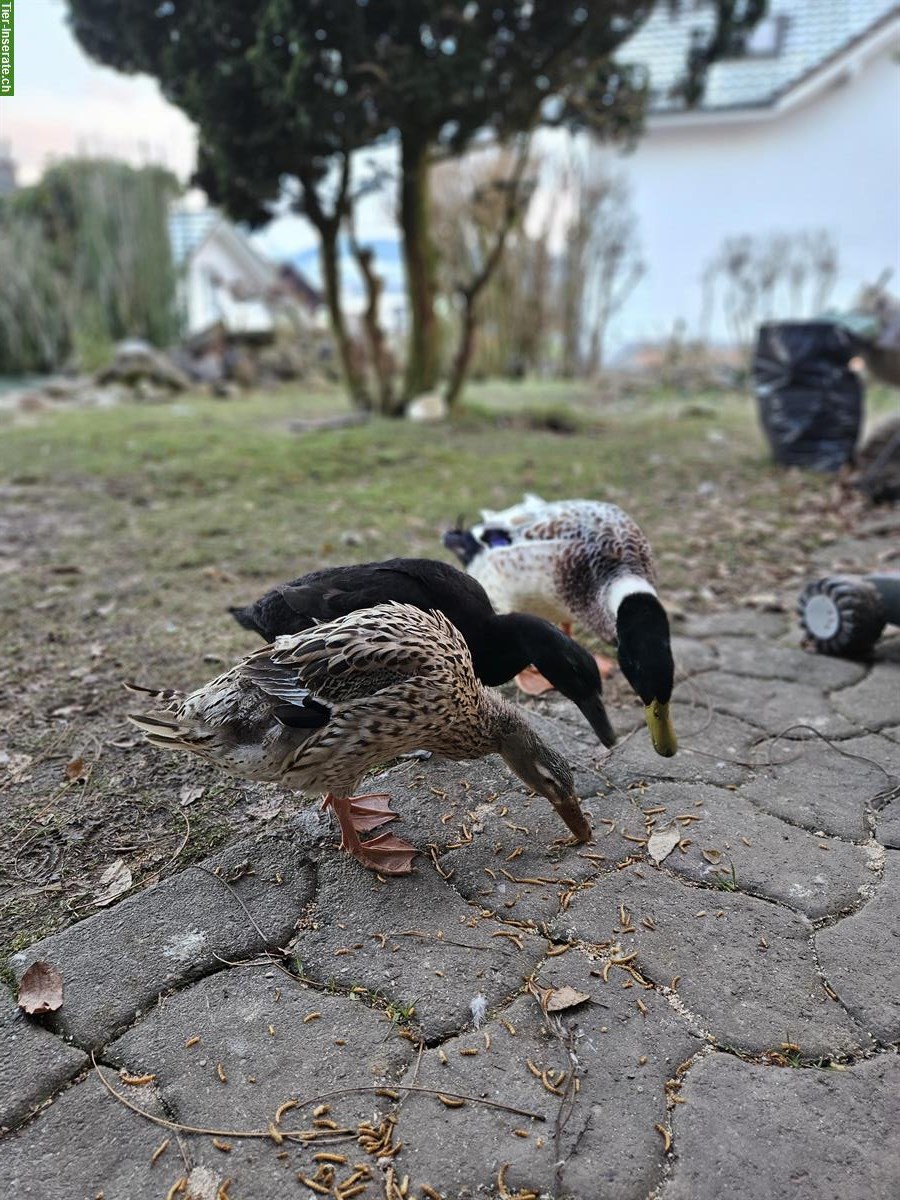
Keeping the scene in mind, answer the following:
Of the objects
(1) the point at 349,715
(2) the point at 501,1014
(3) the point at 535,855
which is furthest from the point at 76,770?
(2) the point at 501,1014

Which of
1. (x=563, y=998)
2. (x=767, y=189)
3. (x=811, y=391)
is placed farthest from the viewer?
(x=767, y=189)

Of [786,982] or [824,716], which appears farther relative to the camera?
[824,716]

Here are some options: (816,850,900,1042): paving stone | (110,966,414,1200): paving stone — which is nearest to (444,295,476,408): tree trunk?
(816,850,900,1042): paving stone

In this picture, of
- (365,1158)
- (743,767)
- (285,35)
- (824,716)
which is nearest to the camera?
A: (365,1158)

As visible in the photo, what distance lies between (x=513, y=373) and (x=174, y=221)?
24.1 ft

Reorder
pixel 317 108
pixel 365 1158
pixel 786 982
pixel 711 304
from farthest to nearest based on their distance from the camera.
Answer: pixel 711 304 → pixel 317 108 → pixel 786 982 → pixel 365 1158

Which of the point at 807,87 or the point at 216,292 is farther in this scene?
the point at 216,292

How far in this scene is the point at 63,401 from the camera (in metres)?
12.1

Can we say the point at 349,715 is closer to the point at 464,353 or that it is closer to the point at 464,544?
the point at 464,544

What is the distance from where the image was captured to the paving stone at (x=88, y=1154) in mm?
1481

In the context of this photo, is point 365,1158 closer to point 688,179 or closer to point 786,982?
point 786,982

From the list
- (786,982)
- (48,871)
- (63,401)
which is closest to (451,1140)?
(786,982)

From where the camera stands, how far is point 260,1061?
173 centimetres

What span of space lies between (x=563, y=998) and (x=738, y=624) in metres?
2.52
